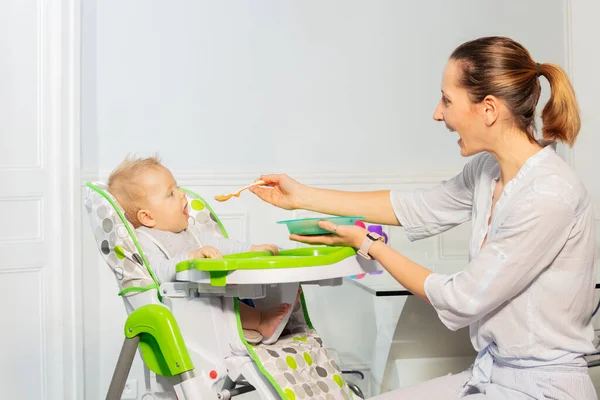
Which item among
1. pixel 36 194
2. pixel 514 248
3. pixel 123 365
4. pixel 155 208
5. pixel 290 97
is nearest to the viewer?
pixel 514 248

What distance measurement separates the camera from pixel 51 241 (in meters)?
3.02

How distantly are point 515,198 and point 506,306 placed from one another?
0.80 feet

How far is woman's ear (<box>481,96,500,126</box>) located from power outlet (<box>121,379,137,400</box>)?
1.98 m

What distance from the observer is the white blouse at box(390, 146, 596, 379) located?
1.58 meters

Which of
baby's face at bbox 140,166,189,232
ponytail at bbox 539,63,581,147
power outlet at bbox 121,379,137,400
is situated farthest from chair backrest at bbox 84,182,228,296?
power outlet at bbox 121,379,137,400

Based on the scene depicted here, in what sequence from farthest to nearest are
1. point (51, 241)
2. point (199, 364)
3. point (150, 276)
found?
1. point (51, 241)
2. point (150, 276)
3. point (199, 364)

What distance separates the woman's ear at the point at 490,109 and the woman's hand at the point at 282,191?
59 cm

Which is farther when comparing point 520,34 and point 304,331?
point 520,34

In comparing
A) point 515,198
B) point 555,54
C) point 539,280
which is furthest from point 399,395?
point 555,54

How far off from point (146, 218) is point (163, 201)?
7 centimetres

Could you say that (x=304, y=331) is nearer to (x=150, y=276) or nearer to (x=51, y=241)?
(x=150, y=276)

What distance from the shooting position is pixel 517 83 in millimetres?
1701

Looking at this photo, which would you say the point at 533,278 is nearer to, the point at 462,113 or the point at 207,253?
the point at 462,113

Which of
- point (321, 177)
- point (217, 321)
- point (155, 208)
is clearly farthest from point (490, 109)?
point (321, 177)
